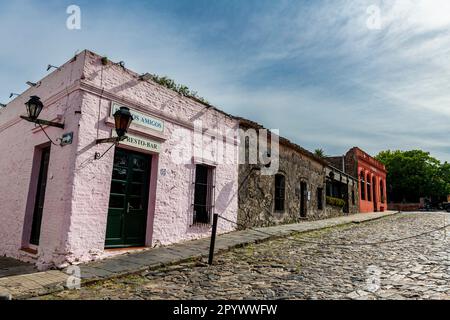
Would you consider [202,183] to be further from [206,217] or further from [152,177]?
[152,177]

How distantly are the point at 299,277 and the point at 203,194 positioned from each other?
4.68 metres

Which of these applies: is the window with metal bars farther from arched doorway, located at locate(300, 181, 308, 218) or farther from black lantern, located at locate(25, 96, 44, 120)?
arched doorway, located at locate(300, 181, 308, 218)

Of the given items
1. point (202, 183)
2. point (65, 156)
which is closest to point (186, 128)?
point (202, 183)

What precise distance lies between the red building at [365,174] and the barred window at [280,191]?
13.6 metres

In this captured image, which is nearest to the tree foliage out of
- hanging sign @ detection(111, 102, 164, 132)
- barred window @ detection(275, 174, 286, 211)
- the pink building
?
barred window @ detection(275, 174, 286, 211)

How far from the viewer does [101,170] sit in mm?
6328

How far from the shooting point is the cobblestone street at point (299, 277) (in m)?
4.10

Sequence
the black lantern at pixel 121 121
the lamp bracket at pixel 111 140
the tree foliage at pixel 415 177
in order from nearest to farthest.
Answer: the black lantern at pixel 121 121, the lamp bracket at pixel 111 140, the tree foliage at pixel 415 177

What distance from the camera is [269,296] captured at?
13.2 feet

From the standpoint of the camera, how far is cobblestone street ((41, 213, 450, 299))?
4.10 metres

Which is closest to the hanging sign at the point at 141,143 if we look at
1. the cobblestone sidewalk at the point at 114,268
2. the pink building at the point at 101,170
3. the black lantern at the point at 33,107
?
the pink building at the point at 101,170

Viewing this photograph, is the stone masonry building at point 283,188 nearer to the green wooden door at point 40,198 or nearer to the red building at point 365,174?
the green wooden door at point 40,198

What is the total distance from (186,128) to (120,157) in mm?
2177

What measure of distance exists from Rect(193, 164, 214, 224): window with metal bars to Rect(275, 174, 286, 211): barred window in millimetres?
4465
